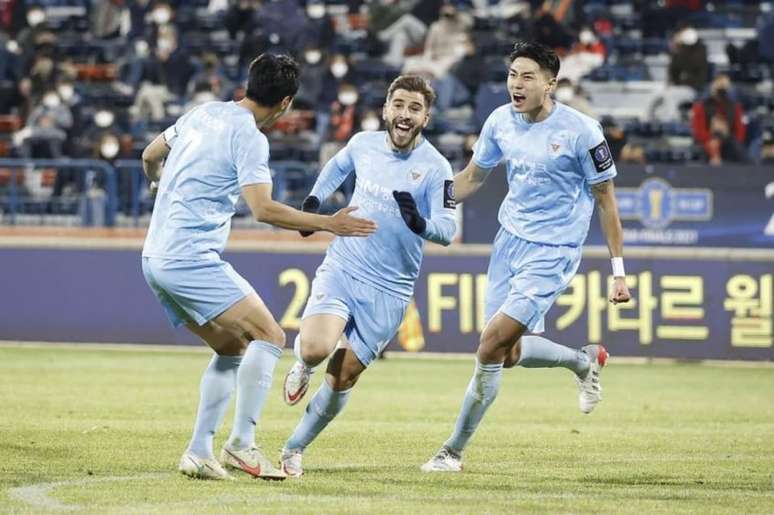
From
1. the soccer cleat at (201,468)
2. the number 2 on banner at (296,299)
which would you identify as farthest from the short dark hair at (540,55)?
the number 2 on banner at (296,299)

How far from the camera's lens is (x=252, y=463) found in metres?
8.76

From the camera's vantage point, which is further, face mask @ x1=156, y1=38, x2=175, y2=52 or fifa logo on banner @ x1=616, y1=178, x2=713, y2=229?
face mask @ x1=156, y1=38, x2=175, y2=52

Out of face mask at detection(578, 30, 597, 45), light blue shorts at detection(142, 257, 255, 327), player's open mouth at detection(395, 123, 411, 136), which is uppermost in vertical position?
face mask at detection(578, 30, 597, 45)

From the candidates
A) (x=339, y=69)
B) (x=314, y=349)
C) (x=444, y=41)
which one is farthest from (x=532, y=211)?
(x=444, y=41)

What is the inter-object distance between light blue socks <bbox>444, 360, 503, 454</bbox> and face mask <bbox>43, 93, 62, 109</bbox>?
14938 millimetres

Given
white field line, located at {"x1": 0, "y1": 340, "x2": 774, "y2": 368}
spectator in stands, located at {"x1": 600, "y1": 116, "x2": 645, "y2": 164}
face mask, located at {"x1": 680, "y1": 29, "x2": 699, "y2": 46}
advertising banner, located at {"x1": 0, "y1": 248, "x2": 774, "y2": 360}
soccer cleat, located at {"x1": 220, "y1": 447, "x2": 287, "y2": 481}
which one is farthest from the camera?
face mask, located at {"x1": 680, "y1": 29, "x2": 699, "y2": 46}

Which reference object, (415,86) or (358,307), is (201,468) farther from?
(415,86)

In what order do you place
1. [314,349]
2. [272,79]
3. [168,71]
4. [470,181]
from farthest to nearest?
1. [168,71]
2. [470,181]
3. [314,349]
4. [272,79]

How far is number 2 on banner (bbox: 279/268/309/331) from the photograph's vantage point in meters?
19.4

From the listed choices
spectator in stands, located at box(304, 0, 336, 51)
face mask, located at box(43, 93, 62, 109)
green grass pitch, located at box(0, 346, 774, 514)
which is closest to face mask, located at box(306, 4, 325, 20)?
spectator in stands, located at box(304, 0, 336, 51)

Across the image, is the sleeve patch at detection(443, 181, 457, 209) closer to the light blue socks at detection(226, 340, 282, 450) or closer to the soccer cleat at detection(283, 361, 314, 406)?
the soccer cleat at detection(283, 361, 314, 406)

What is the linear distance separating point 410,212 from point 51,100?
1564cm

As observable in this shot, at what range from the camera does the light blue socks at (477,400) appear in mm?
9680

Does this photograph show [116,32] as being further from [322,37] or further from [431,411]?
[431,411]
